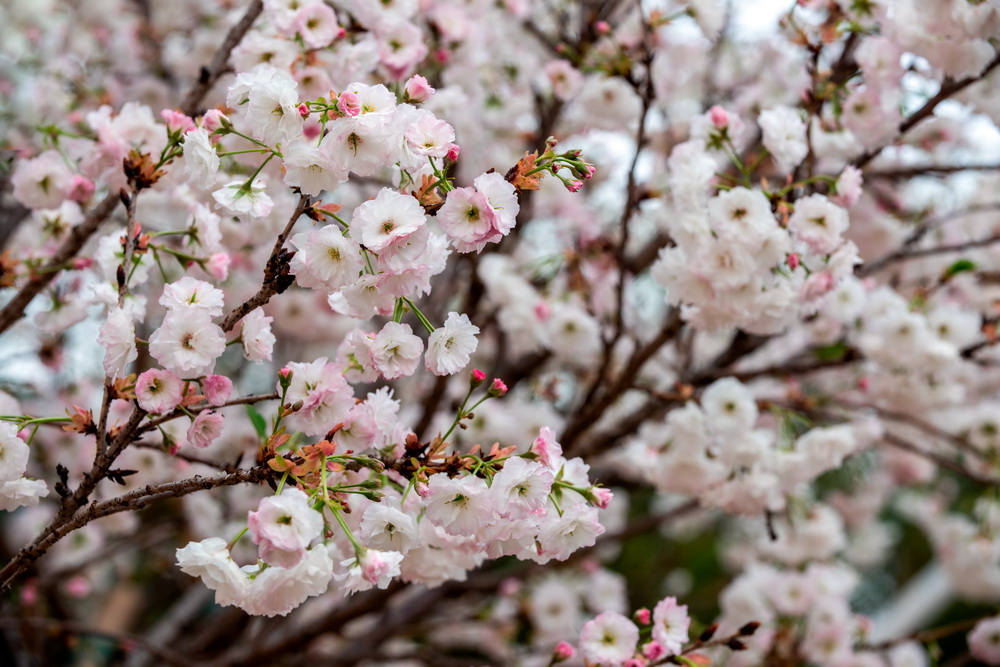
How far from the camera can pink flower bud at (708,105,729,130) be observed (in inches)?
71.5

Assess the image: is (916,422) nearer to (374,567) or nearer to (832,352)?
(832,352)

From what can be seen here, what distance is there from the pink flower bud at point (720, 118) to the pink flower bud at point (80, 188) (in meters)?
1.41

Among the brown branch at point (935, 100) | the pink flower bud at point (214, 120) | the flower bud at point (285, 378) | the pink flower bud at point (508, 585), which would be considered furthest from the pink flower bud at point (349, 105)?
the pink flower bud at point (508, 585)

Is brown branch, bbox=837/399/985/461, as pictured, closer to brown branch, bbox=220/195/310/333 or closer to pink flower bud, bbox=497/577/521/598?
pink flower bud, bbox=497/577/521/598

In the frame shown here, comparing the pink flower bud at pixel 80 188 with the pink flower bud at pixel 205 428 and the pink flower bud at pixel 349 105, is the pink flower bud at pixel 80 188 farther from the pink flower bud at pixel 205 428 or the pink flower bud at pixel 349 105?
the pink flower bud at pixel 349 105

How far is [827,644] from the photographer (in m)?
2.81

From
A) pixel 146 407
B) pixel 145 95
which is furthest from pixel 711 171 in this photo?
pixel 145 95

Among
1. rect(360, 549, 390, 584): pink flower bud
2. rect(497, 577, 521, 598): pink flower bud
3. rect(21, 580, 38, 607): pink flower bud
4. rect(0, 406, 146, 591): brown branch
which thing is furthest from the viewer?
rect(497, 577, 521, 598): pink flower bud

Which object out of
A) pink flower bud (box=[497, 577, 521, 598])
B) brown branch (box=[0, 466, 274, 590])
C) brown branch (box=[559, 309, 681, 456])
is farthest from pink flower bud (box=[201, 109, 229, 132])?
pink flower bud (box=[497, 577, 521, 598])

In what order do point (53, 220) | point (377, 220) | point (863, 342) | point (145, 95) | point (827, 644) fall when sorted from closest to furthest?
point (377, 220)
point (53, 220)
point (863, 342)
point (827, 644)
point (145, 95)

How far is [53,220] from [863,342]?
2179mm

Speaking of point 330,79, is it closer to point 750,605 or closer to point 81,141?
point 81,141

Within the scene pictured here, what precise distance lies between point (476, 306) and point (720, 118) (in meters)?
1.30

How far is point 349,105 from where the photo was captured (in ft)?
3.63
